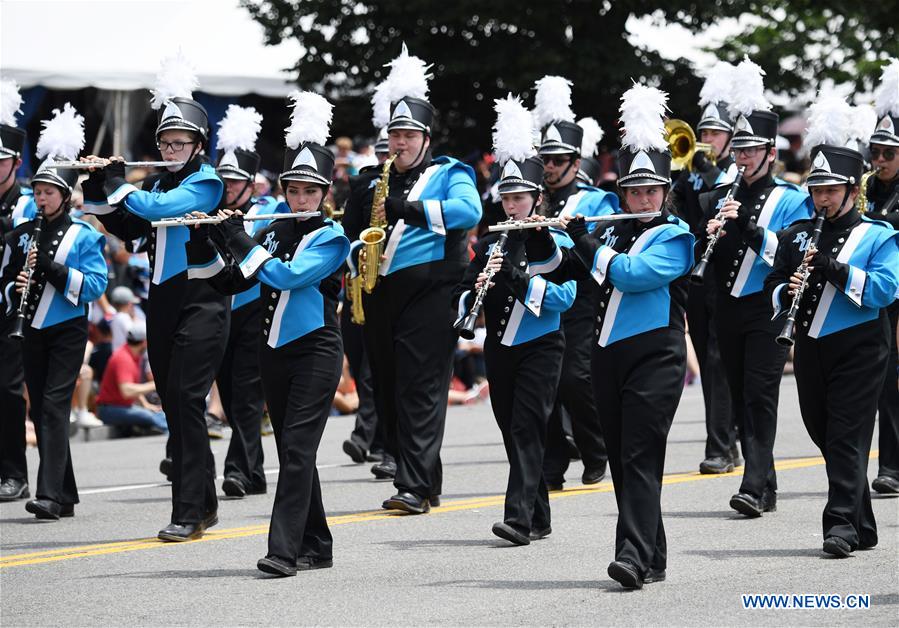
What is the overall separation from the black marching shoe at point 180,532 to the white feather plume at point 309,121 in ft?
7.91

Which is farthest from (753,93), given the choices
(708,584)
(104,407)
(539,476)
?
(104,407)

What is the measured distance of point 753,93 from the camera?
1138 centimetres

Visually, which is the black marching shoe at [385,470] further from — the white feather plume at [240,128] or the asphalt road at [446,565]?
the white feather plume at [240,128]

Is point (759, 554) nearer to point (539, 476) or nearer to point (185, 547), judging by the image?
point (539, 476)

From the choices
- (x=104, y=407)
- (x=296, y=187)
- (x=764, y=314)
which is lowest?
(x=104, y=407)

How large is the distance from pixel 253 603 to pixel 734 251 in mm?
4428

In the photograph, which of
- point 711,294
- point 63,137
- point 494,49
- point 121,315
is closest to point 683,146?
point 711,294

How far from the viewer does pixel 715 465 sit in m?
12.4

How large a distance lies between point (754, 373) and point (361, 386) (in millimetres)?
4088

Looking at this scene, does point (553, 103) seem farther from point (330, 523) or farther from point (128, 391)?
point (128, 391)

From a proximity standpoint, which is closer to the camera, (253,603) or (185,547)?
(253,603)

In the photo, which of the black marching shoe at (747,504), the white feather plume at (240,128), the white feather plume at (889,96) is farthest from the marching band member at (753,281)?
the white feather plume at (240,128)

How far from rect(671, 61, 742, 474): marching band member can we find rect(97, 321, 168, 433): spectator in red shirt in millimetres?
6629

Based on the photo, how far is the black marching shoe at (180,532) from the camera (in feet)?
33.7
